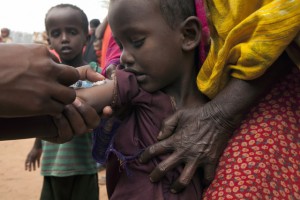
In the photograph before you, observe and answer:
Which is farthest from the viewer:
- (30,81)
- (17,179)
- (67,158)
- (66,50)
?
(17,179)

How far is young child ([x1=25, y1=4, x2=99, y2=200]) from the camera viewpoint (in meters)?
2.93

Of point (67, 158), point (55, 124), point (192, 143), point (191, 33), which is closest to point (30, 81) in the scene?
point (55, 124)

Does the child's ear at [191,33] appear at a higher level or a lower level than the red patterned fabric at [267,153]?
higher

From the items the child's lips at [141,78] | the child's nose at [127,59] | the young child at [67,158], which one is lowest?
the young child at [67,158]

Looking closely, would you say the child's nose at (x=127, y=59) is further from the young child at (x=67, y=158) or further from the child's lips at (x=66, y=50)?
the child's lips at (x=66, y=50)

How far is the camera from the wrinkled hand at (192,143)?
1408 millimetres

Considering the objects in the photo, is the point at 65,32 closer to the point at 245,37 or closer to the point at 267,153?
the point at 245,37

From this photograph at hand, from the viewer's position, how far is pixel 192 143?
144cm

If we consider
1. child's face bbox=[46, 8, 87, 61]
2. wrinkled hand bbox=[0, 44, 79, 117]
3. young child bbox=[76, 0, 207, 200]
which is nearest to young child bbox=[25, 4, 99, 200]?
child's face bbox=[46, 8, 87, 61]

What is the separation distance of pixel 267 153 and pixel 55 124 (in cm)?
77

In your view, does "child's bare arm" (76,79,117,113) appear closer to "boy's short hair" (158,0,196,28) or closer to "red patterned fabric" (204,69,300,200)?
"boy's short hair" (158,0,196,28)

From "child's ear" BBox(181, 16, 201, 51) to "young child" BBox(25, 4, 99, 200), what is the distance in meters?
1.63

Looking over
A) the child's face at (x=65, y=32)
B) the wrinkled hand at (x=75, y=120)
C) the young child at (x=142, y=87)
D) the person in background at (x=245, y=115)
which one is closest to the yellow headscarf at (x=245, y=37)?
the person in background at (x=245, y=115)

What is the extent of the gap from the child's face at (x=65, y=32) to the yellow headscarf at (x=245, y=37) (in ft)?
6.93
